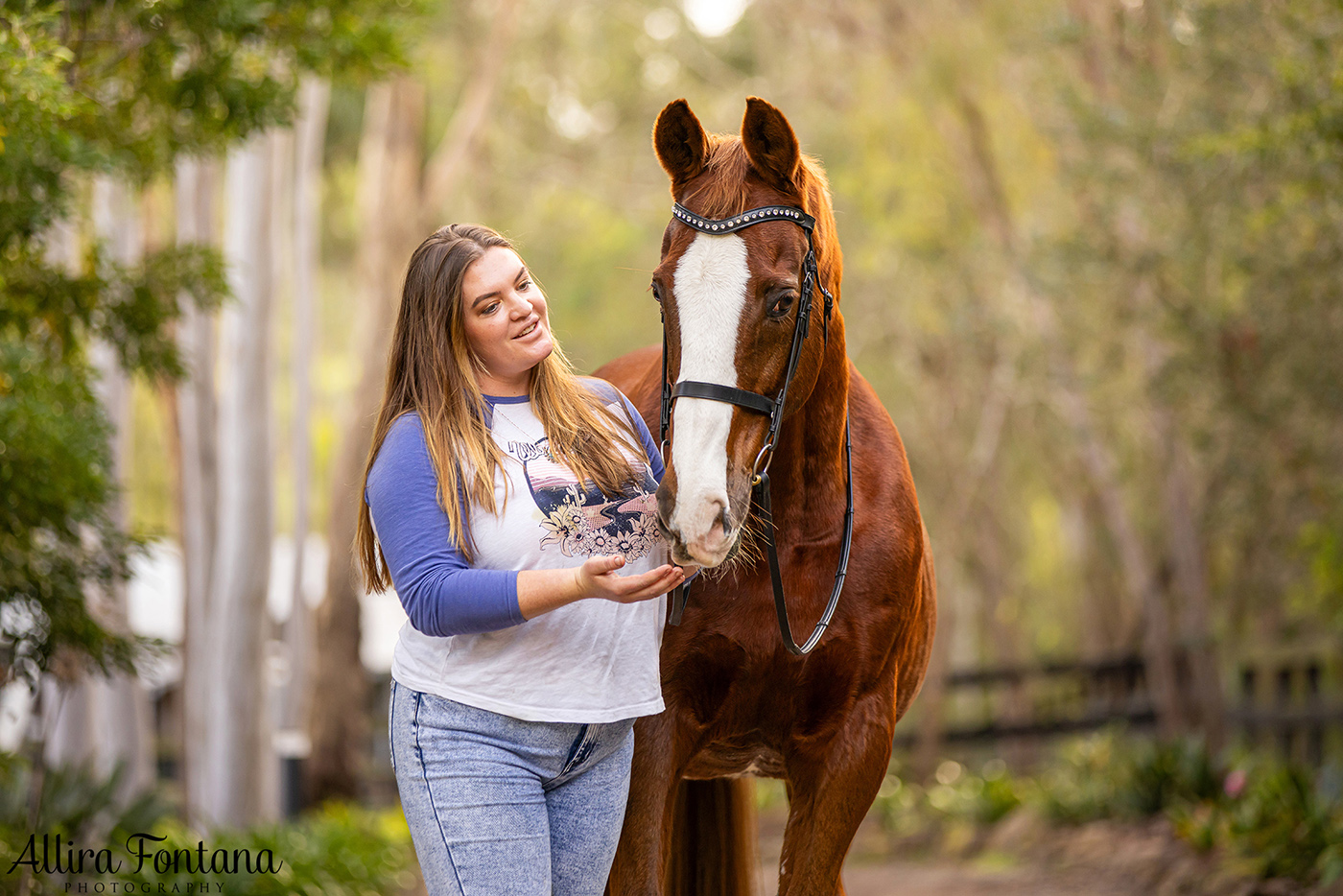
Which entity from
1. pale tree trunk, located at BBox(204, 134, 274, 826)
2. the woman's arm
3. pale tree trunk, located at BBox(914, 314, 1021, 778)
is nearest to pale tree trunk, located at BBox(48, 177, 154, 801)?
pale tree trunk, located at BBox(204, 134, 274, 826)

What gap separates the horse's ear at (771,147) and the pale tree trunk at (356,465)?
8615mm

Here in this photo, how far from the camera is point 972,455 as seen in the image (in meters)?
15.6

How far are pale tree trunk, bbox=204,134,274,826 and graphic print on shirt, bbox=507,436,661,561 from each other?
644 cm

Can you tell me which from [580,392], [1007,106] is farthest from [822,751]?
[1007,106]

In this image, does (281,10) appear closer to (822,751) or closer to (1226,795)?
(822,751)

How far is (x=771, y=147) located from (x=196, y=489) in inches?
301

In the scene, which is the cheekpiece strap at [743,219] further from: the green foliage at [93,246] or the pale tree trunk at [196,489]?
the pale tree trunk at [196,489]

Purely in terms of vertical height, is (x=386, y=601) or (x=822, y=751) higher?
(x=822, y=751)

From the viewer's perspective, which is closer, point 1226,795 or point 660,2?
point 1226,795

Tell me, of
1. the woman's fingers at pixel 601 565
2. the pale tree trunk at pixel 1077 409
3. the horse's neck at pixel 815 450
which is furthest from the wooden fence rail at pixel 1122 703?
the woman's fingers at pixel 601 565

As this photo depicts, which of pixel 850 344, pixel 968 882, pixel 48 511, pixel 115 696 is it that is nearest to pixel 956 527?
pixel 850 344

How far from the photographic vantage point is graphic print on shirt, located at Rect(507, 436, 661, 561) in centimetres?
216

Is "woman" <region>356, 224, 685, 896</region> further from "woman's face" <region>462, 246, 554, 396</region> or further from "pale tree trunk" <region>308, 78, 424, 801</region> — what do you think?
"pale tree trunk" <region>308, 78, 424, 801</region>

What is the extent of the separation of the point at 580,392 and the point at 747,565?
2.10ft
